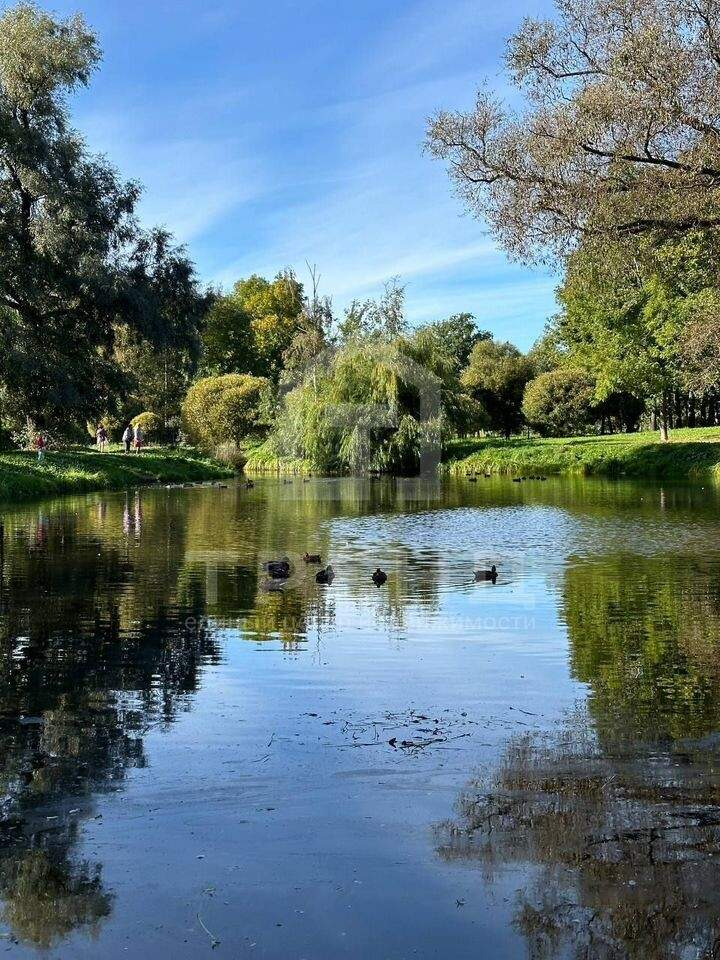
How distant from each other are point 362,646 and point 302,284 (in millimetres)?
78946

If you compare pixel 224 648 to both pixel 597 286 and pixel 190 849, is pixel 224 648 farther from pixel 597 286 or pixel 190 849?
pixel 597 286

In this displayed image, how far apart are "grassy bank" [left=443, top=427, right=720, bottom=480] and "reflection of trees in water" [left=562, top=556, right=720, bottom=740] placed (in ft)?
96.9

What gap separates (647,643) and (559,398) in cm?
5802

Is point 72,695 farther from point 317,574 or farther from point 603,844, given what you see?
point 317,574

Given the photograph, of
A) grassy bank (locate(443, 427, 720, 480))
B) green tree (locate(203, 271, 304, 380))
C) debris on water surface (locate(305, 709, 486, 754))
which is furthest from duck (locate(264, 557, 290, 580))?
green tree (locate(203, 271, 304, 380))

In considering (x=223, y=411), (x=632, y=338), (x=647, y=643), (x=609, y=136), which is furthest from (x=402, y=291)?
(x=647, y=643)

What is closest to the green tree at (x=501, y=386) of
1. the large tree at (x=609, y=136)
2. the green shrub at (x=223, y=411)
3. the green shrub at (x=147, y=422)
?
the green shrub at (x=223, y=411)

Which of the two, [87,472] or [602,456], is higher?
[602,456]

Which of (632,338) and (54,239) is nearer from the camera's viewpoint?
(54,239)

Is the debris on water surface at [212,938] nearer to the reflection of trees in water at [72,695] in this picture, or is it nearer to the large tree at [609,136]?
the reflection of trees in water at [72,695]

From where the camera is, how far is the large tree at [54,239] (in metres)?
34.2

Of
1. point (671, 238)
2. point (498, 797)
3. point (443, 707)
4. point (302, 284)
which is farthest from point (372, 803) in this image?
point (302, 284)

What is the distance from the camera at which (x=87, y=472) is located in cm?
4022

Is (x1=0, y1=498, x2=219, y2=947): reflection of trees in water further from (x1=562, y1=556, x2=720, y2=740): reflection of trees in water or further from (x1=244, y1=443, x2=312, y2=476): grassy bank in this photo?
(x1=244, y1=443, x2=312, y2=476): grassy bank
